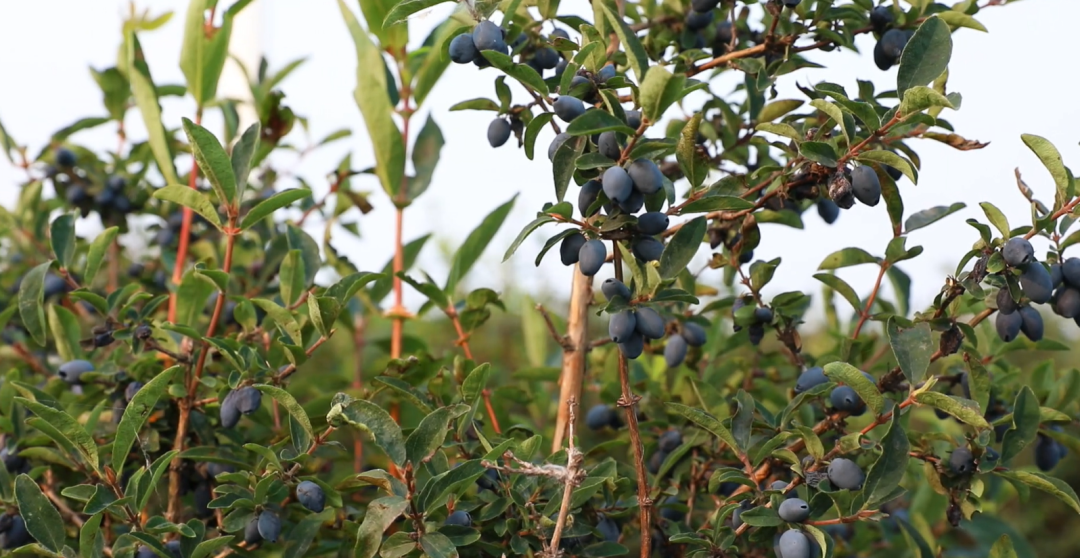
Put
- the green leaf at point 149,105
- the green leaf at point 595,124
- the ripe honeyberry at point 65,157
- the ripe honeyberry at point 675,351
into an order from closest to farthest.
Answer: the green leaf at point 595,124
the ripe honeyberry at point 675,351
the green leaf at point 149,105
the ripe honeyberry at point 65,157

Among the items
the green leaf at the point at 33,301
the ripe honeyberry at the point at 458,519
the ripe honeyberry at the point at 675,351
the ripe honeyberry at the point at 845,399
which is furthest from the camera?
the ripe honeyberry at the point at 675,351

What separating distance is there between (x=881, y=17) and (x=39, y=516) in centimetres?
112

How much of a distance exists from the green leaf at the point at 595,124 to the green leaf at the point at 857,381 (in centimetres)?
32

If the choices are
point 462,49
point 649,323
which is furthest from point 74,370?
point 649,323

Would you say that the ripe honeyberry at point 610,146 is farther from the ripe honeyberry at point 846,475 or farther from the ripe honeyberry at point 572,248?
the ripe honeyberry at point 846,475

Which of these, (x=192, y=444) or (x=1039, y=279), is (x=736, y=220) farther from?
(x=192, y=444)

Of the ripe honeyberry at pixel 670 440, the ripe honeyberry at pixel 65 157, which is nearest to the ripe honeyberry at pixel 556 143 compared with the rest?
the ripe honeyberry at pixel 670 440

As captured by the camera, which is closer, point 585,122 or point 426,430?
point 585,122

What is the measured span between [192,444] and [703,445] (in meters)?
0.70

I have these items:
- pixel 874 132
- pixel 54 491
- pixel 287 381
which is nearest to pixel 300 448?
pixel 287 381

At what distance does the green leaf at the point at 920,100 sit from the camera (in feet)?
2.93

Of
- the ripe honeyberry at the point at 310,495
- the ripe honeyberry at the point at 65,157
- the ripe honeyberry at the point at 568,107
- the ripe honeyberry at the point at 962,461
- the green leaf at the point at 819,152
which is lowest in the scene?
the ripe honeyberry at the point at 962,461

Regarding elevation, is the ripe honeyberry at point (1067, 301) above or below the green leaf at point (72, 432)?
above

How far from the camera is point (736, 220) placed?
1.28 metres
